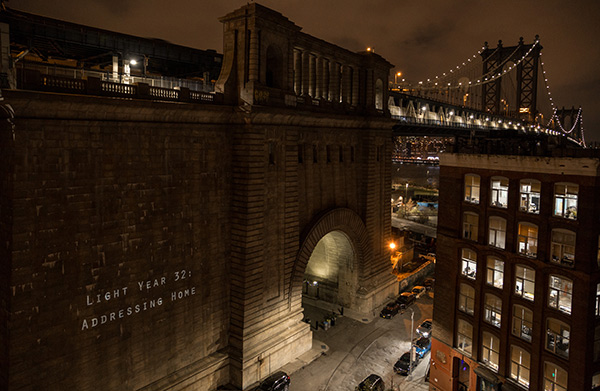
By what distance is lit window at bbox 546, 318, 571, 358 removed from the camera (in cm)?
2267

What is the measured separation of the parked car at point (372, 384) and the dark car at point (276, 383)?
4.69 m

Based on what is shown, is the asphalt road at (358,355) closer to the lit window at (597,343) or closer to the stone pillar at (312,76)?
the lit window at (597,343)

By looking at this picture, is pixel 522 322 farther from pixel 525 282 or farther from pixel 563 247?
pixel 563 247

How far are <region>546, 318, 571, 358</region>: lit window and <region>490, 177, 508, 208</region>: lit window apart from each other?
689 centimetres

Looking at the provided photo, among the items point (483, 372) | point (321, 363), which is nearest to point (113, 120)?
point (321, 363)

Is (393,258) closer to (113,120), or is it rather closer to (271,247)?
(271,247)

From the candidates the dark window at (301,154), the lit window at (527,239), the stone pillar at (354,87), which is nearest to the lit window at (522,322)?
the lit window at (527,239)

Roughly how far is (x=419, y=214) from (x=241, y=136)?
251ft

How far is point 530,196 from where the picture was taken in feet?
79.7

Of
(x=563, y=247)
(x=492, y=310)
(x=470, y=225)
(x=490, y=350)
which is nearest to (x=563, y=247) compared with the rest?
(x=563, y=247)

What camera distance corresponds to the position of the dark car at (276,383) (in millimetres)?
26594

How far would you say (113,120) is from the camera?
2122 centimetres

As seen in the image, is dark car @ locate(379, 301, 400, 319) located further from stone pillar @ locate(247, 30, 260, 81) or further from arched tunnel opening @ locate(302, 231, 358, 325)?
stone pillar @ locate(247, 30, 260, 81)

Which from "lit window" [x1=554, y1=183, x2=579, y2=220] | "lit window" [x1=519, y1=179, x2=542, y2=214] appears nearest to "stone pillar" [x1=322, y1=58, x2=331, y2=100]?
"lit window" [x1=519, y1=179, x2=542, y2=214]
